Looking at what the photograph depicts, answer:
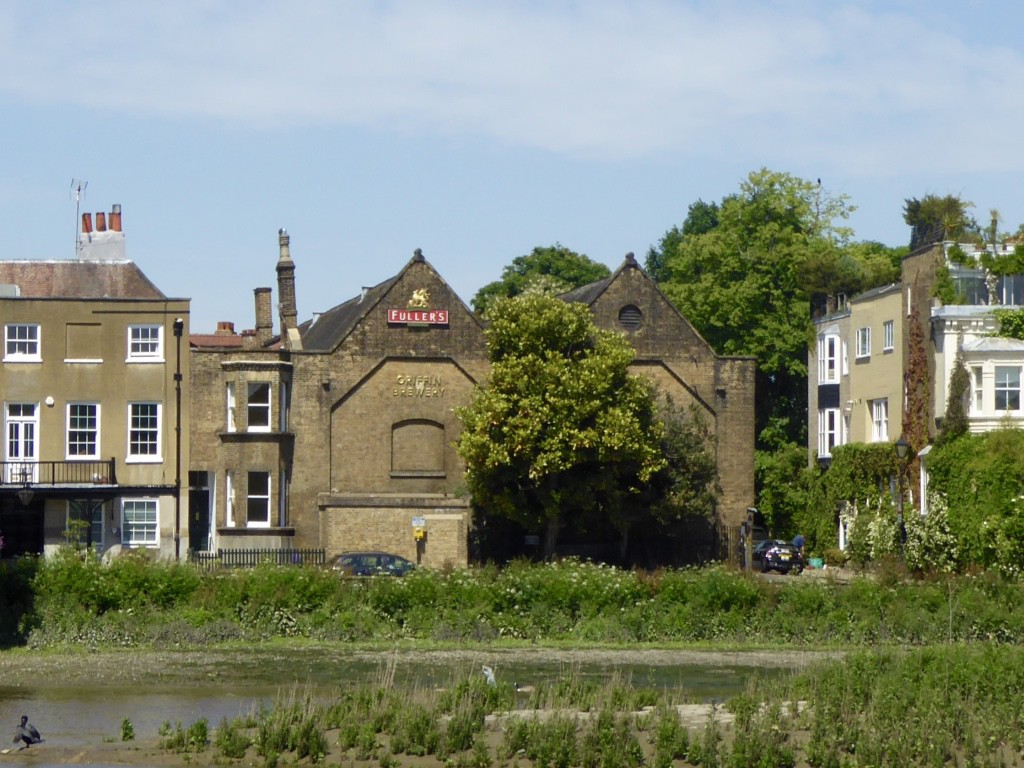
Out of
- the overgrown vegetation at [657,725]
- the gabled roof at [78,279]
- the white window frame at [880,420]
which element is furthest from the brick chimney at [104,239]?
the overgrown vegetation at [657,725]

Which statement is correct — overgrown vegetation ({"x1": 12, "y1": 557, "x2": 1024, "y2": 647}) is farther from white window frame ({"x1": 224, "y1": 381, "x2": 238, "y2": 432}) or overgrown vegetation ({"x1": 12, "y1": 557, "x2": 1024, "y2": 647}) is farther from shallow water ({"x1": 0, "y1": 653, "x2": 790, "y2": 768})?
white window frame ({"x1": 224, "y1": 381, "x2": 238, "y2": 432})

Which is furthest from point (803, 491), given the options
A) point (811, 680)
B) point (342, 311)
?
point (811, 680)

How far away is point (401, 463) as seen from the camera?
209ft

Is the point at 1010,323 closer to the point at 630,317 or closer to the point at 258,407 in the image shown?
the point at 630,317

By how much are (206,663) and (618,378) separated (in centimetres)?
2566

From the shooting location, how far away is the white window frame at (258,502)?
6228 centimetres

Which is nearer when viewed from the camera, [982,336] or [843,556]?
[982,336]

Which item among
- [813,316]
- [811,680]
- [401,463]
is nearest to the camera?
[811,680]

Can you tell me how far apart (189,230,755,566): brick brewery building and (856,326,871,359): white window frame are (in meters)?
6.07

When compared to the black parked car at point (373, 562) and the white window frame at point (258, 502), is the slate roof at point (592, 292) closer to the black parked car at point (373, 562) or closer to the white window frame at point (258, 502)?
the white window frame at point (258, 502)

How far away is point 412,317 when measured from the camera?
64062 millimetres

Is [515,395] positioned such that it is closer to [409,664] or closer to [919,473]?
[919,473]

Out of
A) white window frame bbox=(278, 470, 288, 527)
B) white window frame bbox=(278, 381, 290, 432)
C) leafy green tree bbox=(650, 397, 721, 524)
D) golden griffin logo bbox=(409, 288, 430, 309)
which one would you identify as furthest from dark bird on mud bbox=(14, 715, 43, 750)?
golden griffin logo bbox=(409, 288, 430, 309)

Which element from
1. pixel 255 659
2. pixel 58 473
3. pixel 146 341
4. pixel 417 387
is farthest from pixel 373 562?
pixel 255 659
